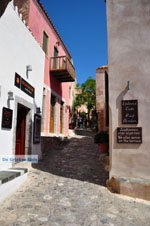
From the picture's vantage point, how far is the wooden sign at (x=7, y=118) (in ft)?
16.1

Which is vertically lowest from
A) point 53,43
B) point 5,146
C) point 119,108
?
point 5,146

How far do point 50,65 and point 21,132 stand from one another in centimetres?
568

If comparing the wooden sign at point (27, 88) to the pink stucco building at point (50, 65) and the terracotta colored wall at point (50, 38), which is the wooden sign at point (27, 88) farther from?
the terracotta colored wall at point (50, 38)

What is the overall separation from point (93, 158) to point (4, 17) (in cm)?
606

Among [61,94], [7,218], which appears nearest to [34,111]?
[7,218]

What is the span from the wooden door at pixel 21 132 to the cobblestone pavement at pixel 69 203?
1.05m

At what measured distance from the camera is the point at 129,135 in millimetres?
4715

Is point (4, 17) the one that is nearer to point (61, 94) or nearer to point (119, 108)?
point (119, 108)

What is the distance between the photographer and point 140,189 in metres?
4.27

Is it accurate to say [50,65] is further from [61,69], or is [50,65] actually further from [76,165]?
Result: [76,165]

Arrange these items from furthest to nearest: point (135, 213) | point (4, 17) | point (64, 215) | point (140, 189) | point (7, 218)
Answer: point (4, 17)
point (140, 189)
point (135, 213)
point (64, 215)
point (7, 218)

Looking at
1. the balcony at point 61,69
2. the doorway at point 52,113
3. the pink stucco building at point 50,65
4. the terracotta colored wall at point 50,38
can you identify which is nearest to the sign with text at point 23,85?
the pink stucco building at point 50,65

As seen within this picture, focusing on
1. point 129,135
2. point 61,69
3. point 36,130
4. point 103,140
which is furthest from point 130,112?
point 61,69

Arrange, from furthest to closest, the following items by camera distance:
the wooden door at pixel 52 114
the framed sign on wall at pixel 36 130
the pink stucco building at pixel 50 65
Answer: the wooden door at pixel 52 114
the pink stucco building at pixel 50 65
the framed sign on wall at pixel 36 130
